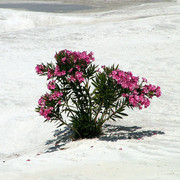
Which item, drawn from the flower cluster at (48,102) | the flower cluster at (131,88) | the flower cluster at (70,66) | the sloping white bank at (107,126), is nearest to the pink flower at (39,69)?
the flower cluster at (70,66)

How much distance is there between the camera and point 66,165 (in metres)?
4.74

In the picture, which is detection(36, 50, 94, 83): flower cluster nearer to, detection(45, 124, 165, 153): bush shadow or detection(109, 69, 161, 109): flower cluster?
detection(109, 69, 161, 109): flower cluster

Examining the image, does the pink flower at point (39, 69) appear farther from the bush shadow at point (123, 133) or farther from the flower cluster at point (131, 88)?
the bush shadow at point (123, 133)

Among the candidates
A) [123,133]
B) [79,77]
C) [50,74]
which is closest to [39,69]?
[50,74]

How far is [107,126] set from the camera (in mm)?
6965

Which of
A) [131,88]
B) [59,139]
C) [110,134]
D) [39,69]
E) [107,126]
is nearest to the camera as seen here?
[131,88]

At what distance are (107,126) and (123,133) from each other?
715mm

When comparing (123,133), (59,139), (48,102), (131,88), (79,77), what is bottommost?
(59,139)

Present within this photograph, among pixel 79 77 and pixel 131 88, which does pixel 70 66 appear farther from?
pixel 131 88

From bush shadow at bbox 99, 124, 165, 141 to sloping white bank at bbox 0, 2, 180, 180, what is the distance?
0.02m

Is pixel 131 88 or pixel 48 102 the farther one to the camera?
pixel 48 102

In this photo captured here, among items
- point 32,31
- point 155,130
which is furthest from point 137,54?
point 155,130

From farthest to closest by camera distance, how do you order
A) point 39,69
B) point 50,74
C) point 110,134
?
1. point 110,134
2. point 39,69
3. point 50,74

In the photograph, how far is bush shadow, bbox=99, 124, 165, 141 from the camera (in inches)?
234
